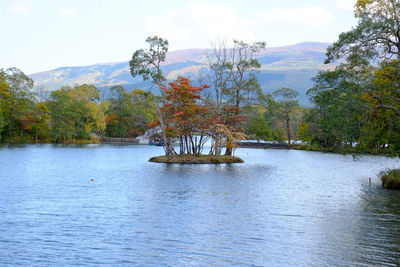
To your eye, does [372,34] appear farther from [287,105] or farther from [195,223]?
[287,105]

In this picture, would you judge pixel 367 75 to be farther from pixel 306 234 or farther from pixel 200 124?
pixel 200 124

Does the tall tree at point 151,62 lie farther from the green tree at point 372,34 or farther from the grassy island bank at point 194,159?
the green tree at point 372,34

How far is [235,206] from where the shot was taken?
21344 mm

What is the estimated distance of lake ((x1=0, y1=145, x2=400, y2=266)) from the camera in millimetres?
12711

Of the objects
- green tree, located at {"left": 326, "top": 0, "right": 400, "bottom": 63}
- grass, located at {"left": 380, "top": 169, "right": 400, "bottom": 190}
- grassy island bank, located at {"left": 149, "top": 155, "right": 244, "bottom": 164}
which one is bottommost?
grass, located at {"left": 380, "top": 169, "right": 400, "bottom": 190}

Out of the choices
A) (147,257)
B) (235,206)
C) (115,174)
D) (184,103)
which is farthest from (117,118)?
(147,257)

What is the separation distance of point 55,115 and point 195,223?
84.1m

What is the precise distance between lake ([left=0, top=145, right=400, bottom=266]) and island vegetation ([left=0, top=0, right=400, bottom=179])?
5491mm

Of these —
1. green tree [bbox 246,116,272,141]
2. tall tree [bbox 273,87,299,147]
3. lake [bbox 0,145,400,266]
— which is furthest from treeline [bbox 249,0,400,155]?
tall tree [bbox 273,87,299,147]

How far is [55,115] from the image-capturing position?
9400 centimetres

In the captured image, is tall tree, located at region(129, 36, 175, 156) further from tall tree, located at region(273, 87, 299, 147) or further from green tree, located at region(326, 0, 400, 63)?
tall tree, located at region(273, 87, 299, 147)

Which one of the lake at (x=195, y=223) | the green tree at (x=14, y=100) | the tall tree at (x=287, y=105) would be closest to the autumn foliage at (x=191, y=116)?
the lake at (x=195, y=223)

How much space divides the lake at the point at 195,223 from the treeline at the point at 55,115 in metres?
57.9

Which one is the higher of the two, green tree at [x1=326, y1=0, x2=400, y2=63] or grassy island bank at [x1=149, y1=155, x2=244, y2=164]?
green tree at [x1=326, y1=0, x2=400, y2=63]
